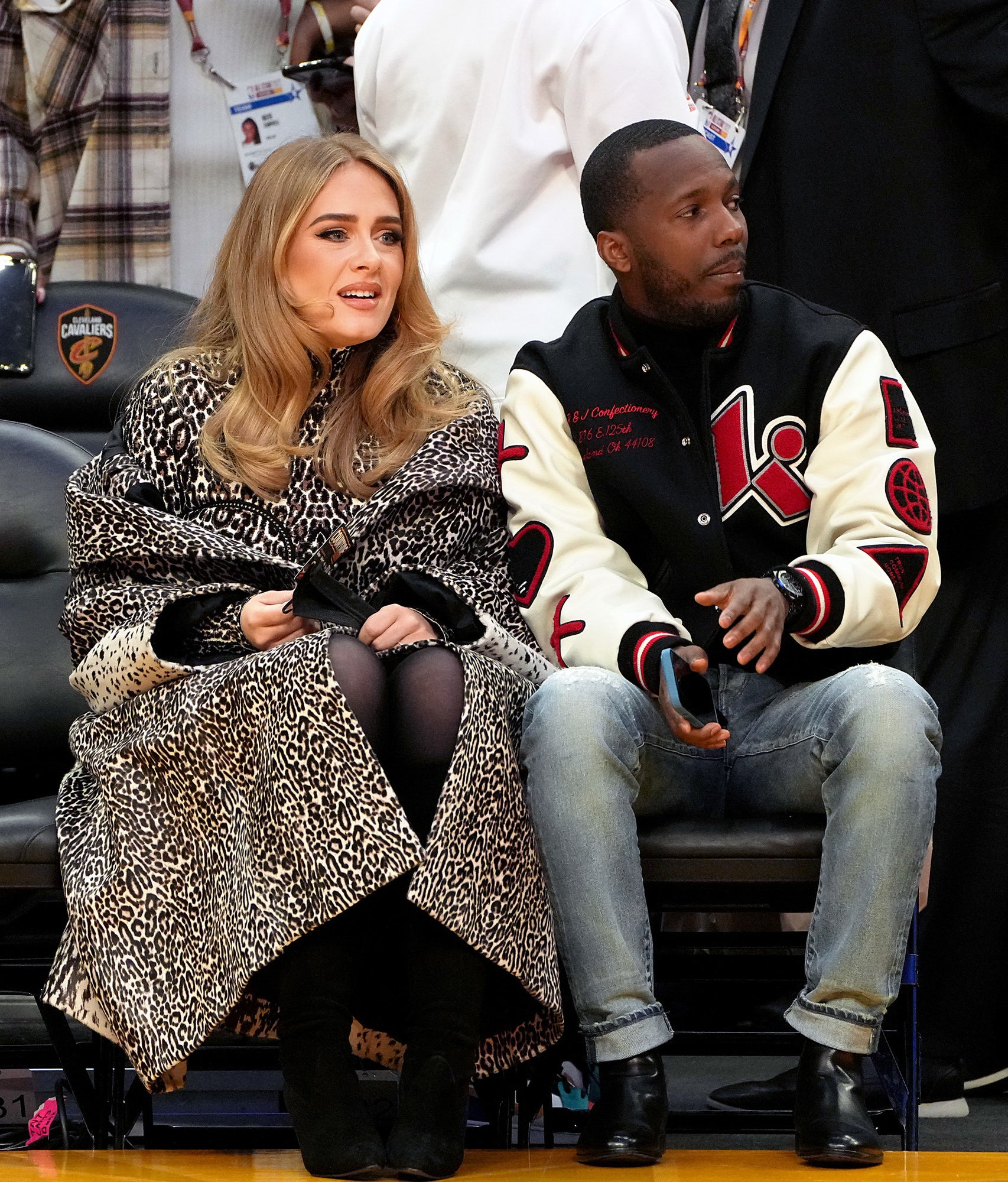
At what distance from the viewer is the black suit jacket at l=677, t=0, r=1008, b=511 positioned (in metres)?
2.78

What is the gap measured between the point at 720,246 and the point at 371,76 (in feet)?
2.81

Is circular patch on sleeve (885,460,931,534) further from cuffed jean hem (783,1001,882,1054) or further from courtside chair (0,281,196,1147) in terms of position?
courtside chair (0,281,196,1147)

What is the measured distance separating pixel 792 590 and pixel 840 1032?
0.50 meters

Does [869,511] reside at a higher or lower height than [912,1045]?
higher

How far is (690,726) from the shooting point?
1.80 meters

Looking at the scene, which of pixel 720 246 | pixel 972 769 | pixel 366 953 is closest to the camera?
pixel 366 953

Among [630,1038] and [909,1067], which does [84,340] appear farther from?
[909,1067]

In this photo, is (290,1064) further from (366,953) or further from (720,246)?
(720,246)

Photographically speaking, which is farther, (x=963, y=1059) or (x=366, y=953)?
(x=963, y=1059)

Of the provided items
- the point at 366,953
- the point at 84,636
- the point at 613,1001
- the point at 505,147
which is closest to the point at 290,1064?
the point at 366,953

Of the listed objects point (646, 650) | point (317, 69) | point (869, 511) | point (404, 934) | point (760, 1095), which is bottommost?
point (760, 1095)

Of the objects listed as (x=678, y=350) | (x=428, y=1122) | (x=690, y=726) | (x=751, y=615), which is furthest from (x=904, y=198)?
(x=428, y=1122)

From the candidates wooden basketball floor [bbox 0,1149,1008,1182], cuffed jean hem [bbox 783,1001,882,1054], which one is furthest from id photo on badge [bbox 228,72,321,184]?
cuffed jean hem [bbox 783,1001,882,1054]

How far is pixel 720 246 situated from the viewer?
83.3 inches
